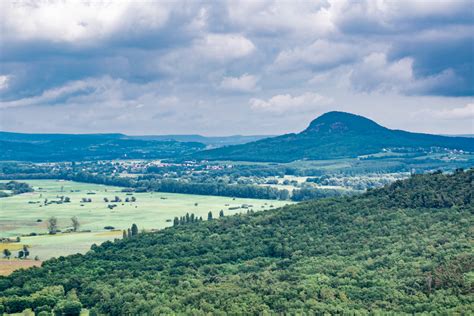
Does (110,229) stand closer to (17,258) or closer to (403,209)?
(17,258)

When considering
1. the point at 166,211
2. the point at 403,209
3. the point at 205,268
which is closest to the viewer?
the point at 205,268

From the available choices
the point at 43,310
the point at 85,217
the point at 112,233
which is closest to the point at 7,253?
the point at 112,233

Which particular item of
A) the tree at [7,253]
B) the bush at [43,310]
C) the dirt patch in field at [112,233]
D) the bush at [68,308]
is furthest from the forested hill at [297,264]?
the dirt patch in field at [112,233]

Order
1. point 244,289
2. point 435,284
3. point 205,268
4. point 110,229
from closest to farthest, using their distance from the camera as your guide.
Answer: point 435,284, point 244,289, point 205,268, point 110,229

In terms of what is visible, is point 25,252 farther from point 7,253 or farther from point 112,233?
point 112,233

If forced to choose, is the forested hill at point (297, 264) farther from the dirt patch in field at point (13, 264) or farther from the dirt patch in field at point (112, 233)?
the dirt patch in field at point (112, 233)

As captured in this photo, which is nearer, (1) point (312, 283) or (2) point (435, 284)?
(2) point (435, 284)

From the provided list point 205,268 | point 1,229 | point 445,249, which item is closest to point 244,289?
point 205,268
